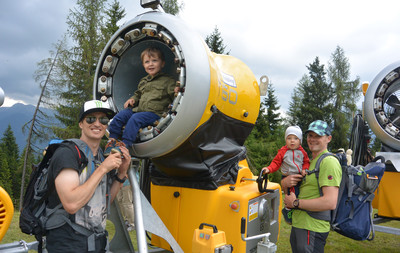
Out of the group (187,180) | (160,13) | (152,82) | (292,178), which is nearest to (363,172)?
(292,178)

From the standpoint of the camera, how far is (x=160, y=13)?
285 centimetres

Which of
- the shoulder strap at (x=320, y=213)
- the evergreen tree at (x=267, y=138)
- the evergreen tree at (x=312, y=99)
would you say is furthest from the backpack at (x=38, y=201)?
the evergreen tree at (x=312, y=99)

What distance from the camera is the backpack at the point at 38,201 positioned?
7.02 feet

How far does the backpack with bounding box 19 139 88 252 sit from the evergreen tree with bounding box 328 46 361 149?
112 feet

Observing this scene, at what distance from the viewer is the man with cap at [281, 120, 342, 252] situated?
9.75 feet

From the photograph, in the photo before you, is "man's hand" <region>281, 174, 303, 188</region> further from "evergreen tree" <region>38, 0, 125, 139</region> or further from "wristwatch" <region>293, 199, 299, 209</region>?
"evergreen tree" <region>38, 0, 125, 139</region>

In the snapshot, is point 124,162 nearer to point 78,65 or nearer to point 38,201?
point 38,201

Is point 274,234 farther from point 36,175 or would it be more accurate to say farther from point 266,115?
point 266,115

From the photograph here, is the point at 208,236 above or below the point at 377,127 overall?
below

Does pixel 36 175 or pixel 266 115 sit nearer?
pixel 36 175

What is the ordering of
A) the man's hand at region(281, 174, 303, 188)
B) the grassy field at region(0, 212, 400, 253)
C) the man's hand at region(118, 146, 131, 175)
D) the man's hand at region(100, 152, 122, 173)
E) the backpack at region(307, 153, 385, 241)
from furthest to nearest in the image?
the grassy field at region(0, 212, 400, 253), the backpack at region(307, 153, 385, 241), the man's hand at region(281, 174, 303, 188), the man's hand at region(118, 146, 131, 175), the man's hand at region(100, 152, 122, 173)

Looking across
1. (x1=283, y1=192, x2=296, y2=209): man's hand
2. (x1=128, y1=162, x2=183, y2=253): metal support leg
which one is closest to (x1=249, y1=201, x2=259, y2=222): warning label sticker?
(x1=283, y1=192, x2=296, y2=209): man's hand

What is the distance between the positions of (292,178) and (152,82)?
5.36 ft

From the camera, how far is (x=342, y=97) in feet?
113
